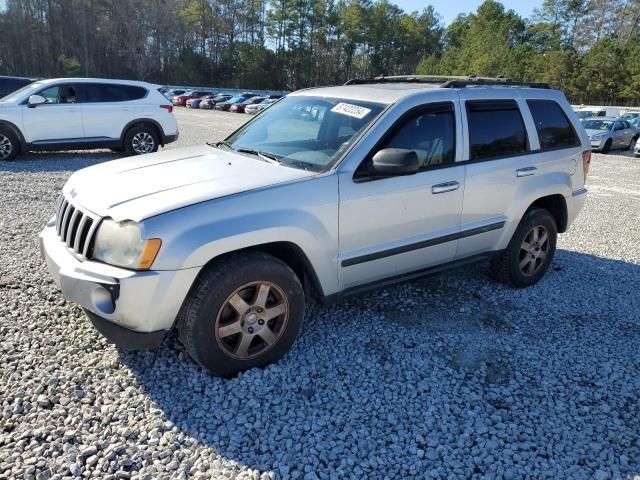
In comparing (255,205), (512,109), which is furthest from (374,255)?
(512,109)

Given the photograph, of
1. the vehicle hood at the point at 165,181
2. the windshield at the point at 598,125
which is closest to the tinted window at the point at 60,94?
the vehicle hood at the point at 165,181

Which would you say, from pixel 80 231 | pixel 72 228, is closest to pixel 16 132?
pixel 72 228

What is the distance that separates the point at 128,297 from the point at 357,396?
1446mm

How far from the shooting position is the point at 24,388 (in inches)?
118

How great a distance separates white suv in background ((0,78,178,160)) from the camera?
1040cm

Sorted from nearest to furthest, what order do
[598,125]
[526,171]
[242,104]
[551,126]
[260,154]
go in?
[260,154] < [526,171] < [551,126] < [598,125] < [242,104]

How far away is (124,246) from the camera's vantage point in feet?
9.25

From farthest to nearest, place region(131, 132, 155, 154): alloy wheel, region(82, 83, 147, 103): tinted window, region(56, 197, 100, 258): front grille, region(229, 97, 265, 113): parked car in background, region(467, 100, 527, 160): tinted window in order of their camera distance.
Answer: region(229, 97, 265, 113): parked car in background, region(131, 132, 155, 154): alloy wheel, region(82, 83, 147, 103): tinted window, region(467, 100, 527, 160): tinted window, region(56, 197, 100, 258): front grille

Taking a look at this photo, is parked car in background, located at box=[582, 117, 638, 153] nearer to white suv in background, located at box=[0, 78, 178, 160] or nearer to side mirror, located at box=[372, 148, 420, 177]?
white suv in background, located at box=[0, 78, 178, 160]

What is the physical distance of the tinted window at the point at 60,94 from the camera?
34.9 ft

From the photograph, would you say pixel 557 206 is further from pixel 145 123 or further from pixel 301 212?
pixel 145 123

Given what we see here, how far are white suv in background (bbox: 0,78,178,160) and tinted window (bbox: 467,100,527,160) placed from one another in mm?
9137

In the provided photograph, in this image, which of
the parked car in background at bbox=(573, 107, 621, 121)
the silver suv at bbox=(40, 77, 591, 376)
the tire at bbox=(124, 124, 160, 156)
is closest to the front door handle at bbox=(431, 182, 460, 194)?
the silver suv at bbox=(40, 77, 591, 376)

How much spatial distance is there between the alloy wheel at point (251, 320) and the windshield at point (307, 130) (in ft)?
2.93
